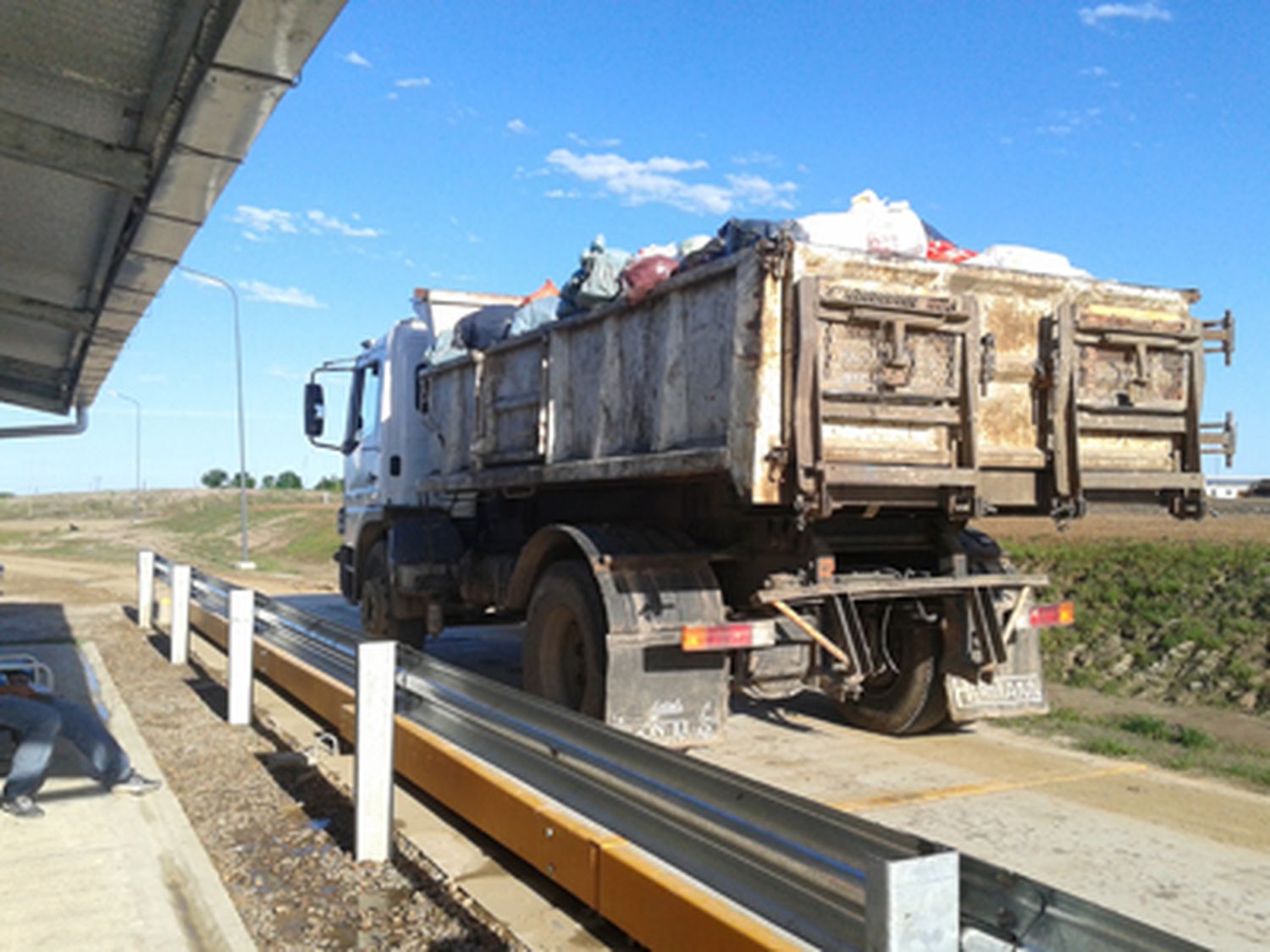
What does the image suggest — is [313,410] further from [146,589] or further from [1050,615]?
[1050,615]

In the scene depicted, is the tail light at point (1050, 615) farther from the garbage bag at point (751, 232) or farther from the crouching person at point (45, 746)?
the crouching person at point (45, 746)

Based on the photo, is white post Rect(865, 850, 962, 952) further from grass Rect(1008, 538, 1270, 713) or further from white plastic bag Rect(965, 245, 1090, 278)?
grass Rect(1008, 538, 1270, 713)

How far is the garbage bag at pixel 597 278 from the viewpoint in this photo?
6.89 metres

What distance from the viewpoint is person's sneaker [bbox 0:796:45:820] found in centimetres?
503

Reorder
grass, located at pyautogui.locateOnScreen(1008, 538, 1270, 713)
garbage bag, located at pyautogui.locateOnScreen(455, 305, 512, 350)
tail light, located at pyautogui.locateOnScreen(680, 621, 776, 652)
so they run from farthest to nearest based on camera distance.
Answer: grass, located at pyautogui.locateOnScreen(1008, 538, 1270, 713) → garbage bag, located at pyautogui.locateOnScreen(455, 305, 512, 350) → tail light, located at pyautogui.locateOnScreen(680, 621, 776, 652)

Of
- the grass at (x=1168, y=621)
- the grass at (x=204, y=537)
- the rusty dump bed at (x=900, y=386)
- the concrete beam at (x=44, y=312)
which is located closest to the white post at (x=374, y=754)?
the rusty dump bed at (x=900, y=386)

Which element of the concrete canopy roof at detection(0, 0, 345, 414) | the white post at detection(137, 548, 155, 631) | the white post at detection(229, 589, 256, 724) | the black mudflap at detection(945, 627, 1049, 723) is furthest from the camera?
the white post at detection(137, 548, 155, 631)

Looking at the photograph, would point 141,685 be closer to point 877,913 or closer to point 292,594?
point 877,913

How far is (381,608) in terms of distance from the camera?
9.99 metres

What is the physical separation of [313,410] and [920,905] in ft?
33.1

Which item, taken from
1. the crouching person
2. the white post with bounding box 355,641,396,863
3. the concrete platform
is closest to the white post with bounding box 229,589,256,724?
the concrete platform

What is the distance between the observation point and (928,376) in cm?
578

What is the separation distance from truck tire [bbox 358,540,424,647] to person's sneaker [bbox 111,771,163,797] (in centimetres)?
406

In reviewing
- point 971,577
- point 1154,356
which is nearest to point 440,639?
point 971,577
